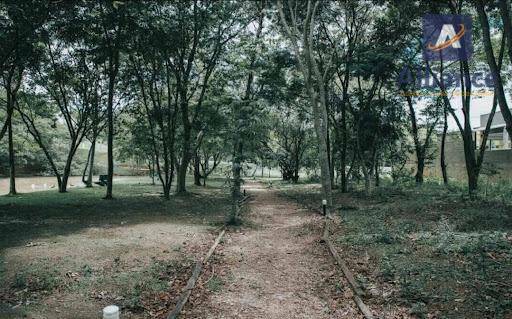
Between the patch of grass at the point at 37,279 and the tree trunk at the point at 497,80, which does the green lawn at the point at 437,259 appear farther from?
the patch of grass at the point at 37,279

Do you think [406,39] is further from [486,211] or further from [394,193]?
[486,211]

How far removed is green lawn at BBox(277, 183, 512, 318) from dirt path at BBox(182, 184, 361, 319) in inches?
23.7

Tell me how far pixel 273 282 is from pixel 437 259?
3.19 m

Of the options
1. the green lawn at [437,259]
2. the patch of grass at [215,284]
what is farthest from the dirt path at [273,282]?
the green lawn at [437,259]

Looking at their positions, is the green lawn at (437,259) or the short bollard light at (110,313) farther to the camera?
the green lawn at (437,259)

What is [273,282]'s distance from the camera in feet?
23.0

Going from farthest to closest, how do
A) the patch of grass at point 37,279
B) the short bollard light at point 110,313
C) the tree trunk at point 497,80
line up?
the tree trunk at point 497,80 → the patch of grass at point 37,279 → the short bollard light at point 110,313

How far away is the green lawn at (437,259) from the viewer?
552 centimetres

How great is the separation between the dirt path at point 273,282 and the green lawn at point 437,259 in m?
0.60

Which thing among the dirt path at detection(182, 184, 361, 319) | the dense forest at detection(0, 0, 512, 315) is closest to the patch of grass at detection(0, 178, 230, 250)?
the dense forest at detection(0, 0, 512, 315)

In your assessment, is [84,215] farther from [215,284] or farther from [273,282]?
[273,282]

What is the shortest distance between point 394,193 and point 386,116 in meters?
5.63

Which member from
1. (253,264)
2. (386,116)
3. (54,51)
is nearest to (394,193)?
(386,116)

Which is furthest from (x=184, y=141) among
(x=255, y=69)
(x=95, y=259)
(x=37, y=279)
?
(x=37, y=279)
